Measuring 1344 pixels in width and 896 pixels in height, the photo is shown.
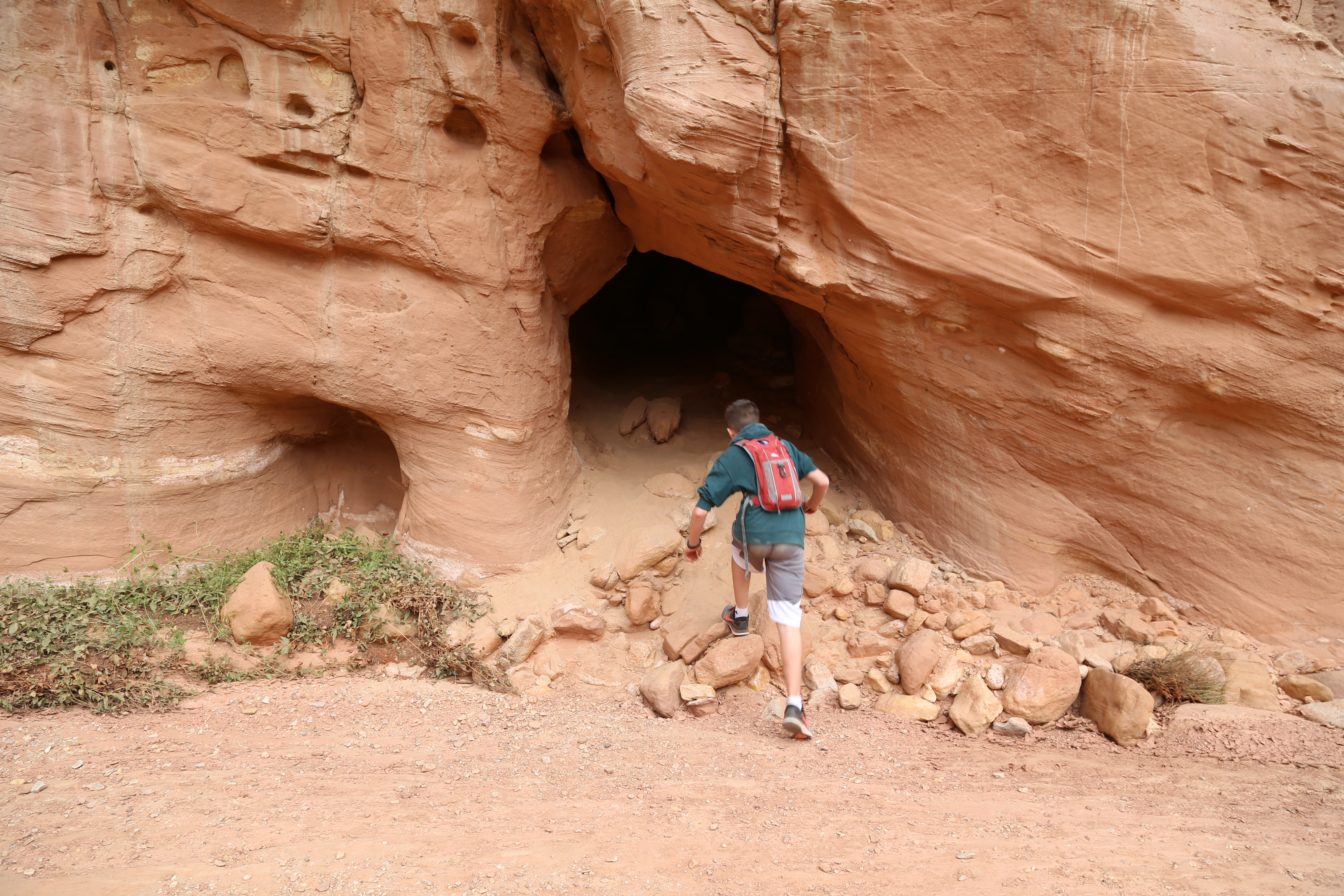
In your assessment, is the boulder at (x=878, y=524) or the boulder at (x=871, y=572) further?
the boulder at (x=878, y=524)

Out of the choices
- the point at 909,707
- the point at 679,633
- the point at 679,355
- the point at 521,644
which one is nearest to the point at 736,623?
the point at 679,633

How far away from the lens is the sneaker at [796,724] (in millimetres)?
3309

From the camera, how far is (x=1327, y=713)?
3215mm

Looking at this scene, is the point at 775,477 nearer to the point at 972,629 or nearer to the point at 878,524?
the point at 972,629

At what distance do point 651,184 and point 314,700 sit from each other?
119 inches

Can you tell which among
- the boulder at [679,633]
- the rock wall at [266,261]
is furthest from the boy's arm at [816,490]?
the rock wall at [266,261]

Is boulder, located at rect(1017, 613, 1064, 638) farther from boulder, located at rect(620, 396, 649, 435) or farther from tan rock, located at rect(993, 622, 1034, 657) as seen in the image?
boulder, located at rect(620, 396, 649, 435)

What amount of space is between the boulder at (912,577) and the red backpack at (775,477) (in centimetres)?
102

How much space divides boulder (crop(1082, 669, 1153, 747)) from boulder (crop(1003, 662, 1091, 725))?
0.31ft

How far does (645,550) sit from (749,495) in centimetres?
101

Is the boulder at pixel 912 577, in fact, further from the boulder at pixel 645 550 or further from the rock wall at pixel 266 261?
the rock wall at pixel 266 261

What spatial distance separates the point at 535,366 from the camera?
15.0ft

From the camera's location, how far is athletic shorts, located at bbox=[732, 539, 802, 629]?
3.54 metres

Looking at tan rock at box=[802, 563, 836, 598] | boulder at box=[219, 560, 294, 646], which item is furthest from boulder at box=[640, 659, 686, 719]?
boulder at box=[219, 560, 294, 646]
